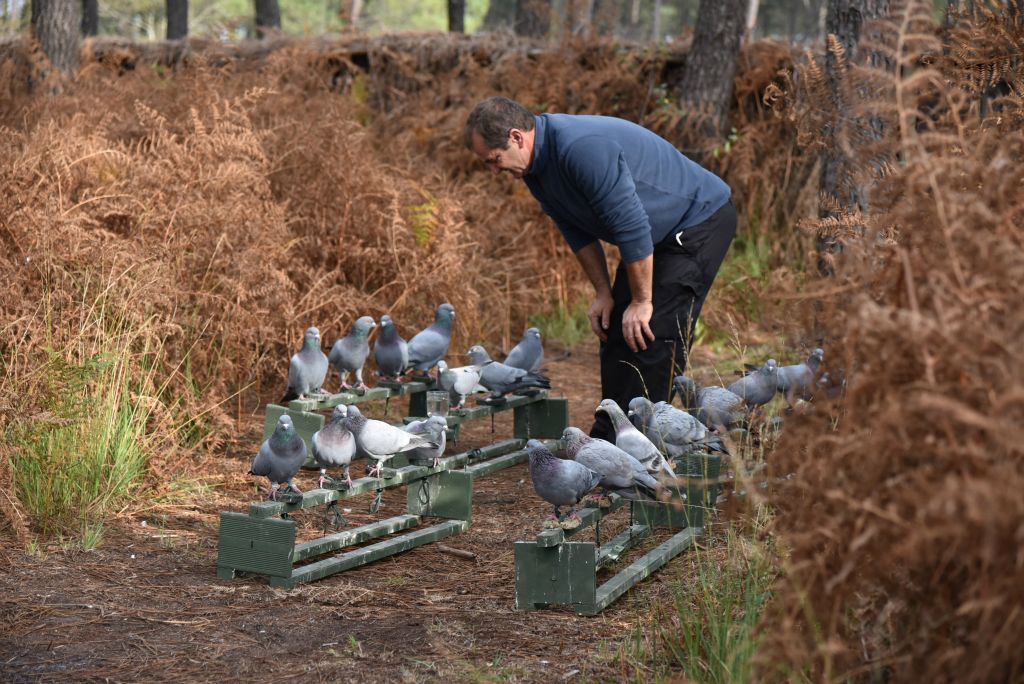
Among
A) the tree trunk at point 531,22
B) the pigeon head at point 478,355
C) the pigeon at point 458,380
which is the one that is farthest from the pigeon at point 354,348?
the tree trunk at point 531,22

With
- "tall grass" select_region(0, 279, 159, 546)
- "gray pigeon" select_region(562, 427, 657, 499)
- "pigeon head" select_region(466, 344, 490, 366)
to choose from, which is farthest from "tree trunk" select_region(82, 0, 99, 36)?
"gray pigeon" select_region(562, 427, 657, 499)

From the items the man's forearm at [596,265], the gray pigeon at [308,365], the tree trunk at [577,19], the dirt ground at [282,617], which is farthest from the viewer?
the tree trunk at [577,19]

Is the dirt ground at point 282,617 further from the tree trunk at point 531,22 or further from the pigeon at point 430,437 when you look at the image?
the tree trunk at point 531,22

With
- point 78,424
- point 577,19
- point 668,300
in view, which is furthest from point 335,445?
point 577,19

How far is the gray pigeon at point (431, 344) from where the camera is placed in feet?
22.3

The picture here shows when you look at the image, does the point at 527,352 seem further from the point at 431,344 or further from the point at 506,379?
the point at 431,344

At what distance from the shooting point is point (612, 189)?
5.16 metres

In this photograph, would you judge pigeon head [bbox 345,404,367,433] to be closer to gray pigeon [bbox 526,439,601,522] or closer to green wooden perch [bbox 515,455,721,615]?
gray pigeon [bbox 526,439,601,522]

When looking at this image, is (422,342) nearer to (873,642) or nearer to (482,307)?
(482,307)

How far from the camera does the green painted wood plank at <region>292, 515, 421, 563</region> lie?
4.79 metres

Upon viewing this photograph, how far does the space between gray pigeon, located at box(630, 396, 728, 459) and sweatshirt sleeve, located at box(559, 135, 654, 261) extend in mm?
746

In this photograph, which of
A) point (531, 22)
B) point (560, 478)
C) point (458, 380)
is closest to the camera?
point (560, 478)

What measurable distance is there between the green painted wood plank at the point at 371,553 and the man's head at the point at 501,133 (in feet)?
5.87

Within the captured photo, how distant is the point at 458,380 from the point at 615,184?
1.79 metres
